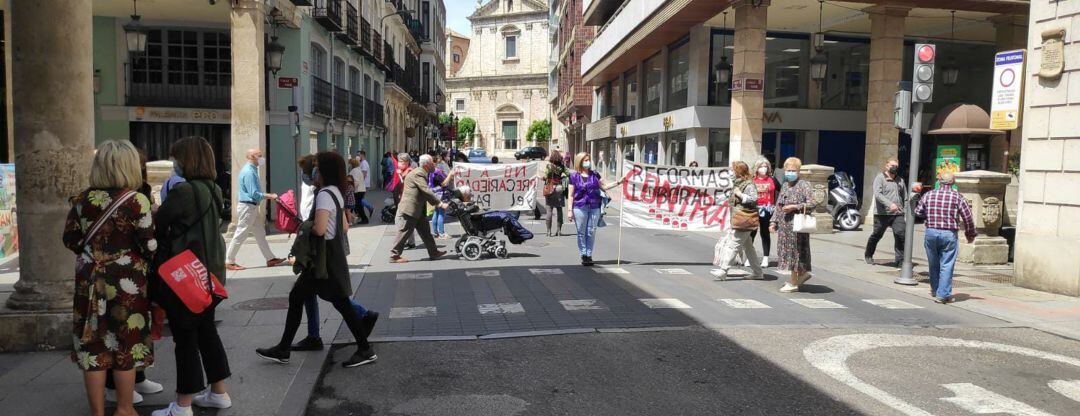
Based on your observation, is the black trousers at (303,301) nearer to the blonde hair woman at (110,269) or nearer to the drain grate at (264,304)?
the blonde hair woman at (110,269)

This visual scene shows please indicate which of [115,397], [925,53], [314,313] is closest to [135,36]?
[314,313]

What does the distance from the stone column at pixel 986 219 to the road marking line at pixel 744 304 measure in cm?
607

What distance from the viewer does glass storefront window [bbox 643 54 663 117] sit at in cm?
3004

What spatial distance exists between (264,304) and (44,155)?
287 cm

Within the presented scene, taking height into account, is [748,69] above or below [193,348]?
above

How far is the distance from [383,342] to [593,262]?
5565 millimetres

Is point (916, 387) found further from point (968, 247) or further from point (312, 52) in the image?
point (312, 52)

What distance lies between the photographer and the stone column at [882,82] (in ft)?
63.7

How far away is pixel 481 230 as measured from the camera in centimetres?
1273

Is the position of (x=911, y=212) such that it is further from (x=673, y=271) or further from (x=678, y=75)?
(x=678, y=75)

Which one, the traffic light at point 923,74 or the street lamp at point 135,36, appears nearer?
the traffic light at point 923,74

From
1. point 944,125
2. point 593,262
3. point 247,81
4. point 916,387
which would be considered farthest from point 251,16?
point 944,125

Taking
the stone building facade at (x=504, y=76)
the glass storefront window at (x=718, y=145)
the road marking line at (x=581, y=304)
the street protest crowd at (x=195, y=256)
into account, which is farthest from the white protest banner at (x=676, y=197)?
the stone building facade at (x=504, y=76)

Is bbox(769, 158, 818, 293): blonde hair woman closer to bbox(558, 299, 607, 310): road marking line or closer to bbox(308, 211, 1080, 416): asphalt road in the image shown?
bbox(308, 211, 1080, 416): asphalt road
